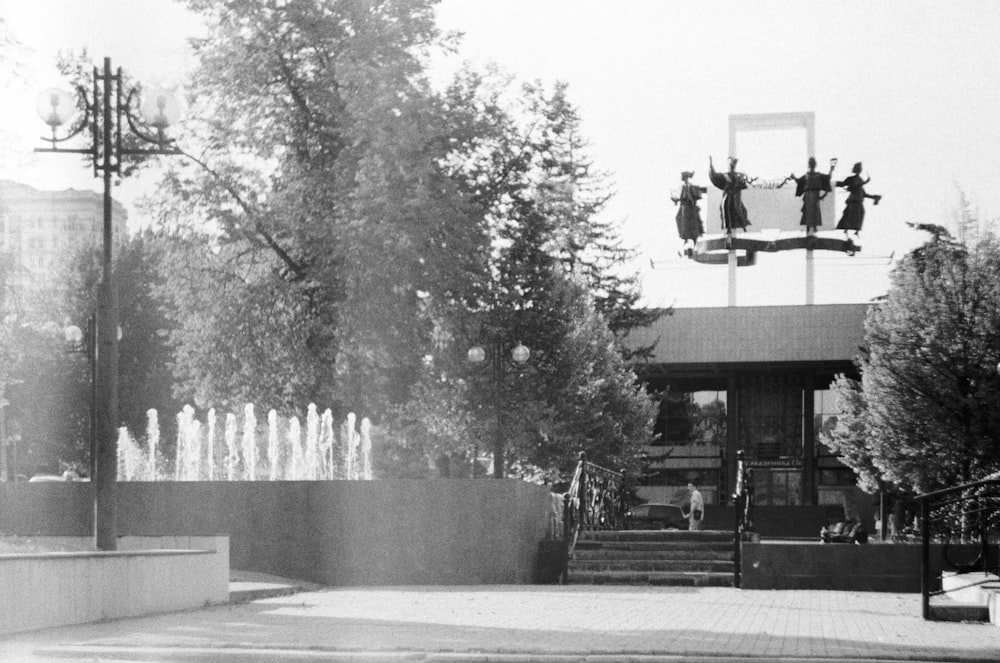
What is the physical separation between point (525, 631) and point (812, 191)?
4072 centimetres

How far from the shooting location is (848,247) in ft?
177

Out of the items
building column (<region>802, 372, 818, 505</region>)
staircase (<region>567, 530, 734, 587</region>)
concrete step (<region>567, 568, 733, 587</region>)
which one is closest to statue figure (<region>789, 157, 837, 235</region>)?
building column (<region>802, 372, 818, 505</region>)

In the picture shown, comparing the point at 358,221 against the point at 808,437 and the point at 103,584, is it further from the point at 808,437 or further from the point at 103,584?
the point at 808,437

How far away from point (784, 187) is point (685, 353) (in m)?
11.7

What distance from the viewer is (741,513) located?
23.6 metres

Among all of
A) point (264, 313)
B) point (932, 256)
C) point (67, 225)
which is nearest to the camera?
point (264, 313)

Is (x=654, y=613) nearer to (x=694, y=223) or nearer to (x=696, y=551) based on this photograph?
(x=696, y=551)

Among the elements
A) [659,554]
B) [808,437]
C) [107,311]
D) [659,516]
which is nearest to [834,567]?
[659,554]

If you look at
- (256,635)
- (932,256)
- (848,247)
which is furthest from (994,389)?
(256,635)

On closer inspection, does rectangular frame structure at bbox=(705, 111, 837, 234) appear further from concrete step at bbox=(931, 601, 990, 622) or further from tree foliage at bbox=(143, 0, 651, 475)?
concrete step at bbox=(931, 601, 990, 622)

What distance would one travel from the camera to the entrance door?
65250mm

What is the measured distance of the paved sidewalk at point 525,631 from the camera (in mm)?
11930

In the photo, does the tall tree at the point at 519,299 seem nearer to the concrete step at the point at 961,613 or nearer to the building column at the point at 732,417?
the concrete step at the point at 961,613

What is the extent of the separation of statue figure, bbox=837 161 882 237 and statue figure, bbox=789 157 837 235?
2.36 ft
